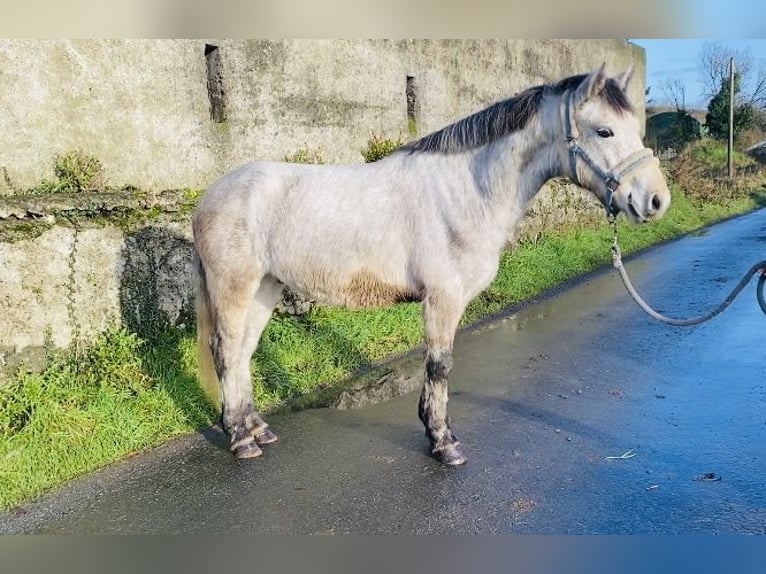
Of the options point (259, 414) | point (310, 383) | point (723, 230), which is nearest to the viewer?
point (259, 414)

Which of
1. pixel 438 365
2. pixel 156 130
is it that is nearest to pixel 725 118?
pixel 156 130

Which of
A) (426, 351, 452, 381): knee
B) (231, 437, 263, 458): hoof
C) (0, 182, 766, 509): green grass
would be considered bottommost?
(231, 437, 263, 458): hoof

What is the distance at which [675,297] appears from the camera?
7.54 metres

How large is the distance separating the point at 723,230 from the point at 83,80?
43.2 feet

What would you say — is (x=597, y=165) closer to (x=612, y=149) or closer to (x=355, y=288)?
(x=612, y=149)

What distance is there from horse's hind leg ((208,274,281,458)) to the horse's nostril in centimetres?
233

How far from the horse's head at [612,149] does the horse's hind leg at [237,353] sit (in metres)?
2.09

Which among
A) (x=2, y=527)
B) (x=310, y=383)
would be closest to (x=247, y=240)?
(x=310, y=383)

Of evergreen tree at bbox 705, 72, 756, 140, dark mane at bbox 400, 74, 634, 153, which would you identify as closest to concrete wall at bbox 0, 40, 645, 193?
dark mane at bbox 400, 74, 634, 153

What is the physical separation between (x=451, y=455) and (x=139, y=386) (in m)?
2.35

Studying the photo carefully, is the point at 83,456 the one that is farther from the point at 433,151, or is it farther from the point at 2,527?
the point at 433,151

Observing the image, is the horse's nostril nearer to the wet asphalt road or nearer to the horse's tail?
the wet asphalt road

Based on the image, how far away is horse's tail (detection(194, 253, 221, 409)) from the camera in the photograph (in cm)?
406

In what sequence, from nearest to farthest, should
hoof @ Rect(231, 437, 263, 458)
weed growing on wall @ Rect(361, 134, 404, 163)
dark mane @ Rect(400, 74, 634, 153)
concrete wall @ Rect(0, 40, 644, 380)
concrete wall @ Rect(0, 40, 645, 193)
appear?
1. dark mane @ Rect(400, 74, 634, 153)
2. hoof @ Rect(231, 437, 263, 458)
3. concrete wall @ Rect(0, 40, 644, 380)
4. concrete wall @ Rect(0, 40, 645, 193)
5. weed growing on wall @ Rect(361, 134, 404, 163)
